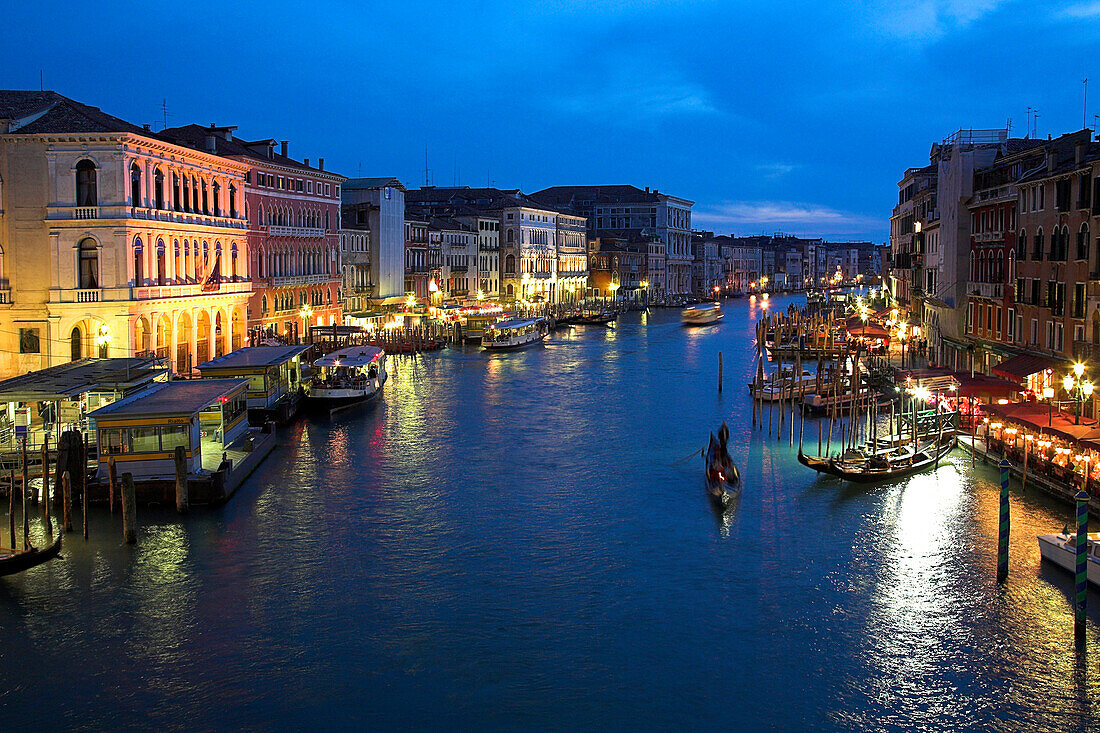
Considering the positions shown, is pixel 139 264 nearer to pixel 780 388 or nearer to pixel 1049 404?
pixel 780 388

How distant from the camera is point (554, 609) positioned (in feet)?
43.0

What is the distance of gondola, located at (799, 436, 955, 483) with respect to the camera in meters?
19.7

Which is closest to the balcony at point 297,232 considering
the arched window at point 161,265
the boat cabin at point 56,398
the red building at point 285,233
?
the red building at point 285,233

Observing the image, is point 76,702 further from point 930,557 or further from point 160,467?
point 930,557

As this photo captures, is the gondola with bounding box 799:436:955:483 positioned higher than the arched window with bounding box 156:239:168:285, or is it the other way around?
the arched window with bounding box 156:239:168:285

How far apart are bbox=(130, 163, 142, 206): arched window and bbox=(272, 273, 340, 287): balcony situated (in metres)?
11.4

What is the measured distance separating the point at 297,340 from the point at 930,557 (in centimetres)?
2745

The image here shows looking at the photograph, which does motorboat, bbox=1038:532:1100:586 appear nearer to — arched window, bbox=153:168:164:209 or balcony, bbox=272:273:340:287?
arched window, bbox=153:168:164:209

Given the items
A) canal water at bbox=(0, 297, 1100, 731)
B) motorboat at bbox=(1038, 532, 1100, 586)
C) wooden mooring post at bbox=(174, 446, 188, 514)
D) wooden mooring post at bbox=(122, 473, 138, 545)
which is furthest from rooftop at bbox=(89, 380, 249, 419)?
motorboat at bbox=(1038, 532, 1100, 586)

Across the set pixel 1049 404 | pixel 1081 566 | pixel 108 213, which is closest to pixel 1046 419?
pixel 1049 404

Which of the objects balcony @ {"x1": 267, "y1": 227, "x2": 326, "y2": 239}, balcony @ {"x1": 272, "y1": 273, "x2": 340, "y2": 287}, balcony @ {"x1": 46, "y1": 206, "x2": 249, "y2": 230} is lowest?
balcony @ {"x1": 272, "y1": 273, "x2": 340, "y2": 287}

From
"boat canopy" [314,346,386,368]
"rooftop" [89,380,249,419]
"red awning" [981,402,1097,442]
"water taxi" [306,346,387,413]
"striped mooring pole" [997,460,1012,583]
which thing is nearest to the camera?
"striped mooring pole" [997,460,1012,583]

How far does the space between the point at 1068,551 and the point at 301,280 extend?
3242 centimetres

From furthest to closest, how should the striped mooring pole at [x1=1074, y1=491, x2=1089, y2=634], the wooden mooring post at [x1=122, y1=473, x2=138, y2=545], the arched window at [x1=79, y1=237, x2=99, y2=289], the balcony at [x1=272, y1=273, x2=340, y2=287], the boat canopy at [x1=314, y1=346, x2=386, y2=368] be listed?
1. the balcony at [x1=272, y1=273, x2=340, y2=287]
2. the boat canopy at [x1=314, y1=346, x2=386, y2=368]
3. the arched window at [x1=79, y1=237, x2=99, y2=289]
4. the wooden mooring post at [x1=122, y1=473, x2=138, y2=545]
5. the striped mooring pole at [x1=1074, y1=491, x2=1089, y2=634]
